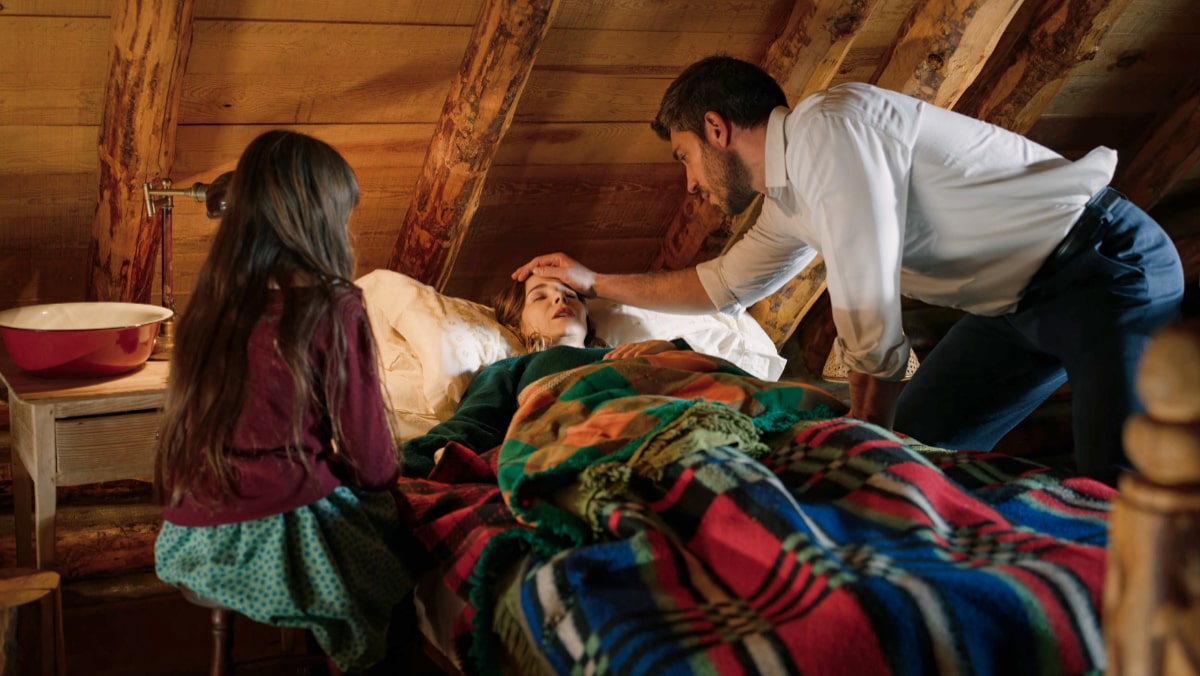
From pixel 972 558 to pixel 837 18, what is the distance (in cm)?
164

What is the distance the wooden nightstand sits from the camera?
1.77m

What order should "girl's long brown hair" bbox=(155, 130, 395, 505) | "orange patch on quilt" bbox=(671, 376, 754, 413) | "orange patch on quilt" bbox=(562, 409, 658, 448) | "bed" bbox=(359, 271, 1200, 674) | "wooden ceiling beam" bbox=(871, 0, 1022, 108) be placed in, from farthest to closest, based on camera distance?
"wooden ceiling beam" bbox=(871, 0, 1022, 108)
"orange patch on quilt" bbox=(671, 376, 754, 413)
"orange patch on quilt" bbox=(562, 409, 658, 448)
"girl's long brown hair" bbox=(155, 130, 395, 505)
"bed" bbox=(359, 271, 1200, 674)

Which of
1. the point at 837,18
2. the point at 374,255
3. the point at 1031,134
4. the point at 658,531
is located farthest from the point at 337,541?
the point at 1031,134

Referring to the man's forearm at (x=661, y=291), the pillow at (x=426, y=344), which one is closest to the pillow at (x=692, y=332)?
the man's forearm at (x=661, y=291)

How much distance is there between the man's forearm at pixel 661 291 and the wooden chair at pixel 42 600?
1.32 meters

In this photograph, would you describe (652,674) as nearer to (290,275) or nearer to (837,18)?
(290,275)

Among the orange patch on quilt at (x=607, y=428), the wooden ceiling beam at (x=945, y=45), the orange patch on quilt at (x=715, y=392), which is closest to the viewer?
the orange patch on quilt at (x=607, y=428)

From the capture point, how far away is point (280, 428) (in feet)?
4.67

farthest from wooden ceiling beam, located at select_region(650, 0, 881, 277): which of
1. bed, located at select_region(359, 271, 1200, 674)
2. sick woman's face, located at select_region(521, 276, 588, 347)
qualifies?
bed, located at select_region(359, 271, 1200, 674)

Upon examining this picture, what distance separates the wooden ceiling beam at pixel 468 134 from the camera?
2252 mm

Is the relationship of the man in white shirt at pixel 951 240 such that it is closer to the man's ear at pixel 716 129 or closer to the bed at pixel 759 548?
A: the man's ear at pixel 716 129

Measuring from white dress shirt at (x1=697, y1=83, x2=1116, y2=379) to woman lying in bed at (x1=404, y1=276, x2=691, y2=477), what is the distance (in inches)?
21.5

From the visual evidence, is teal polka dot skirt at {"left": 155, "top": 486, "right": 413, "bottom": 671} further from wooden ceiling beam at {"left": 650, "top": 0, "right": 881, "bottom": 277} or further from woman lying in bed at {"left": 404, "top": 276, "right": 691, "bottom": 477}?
wooden ceiling beam at {"left": 650, "top": 0, "right": 881, "bottom": 277}

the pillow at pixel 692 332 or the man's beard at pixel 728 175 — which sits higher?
the man's beard at pixel 728 175
